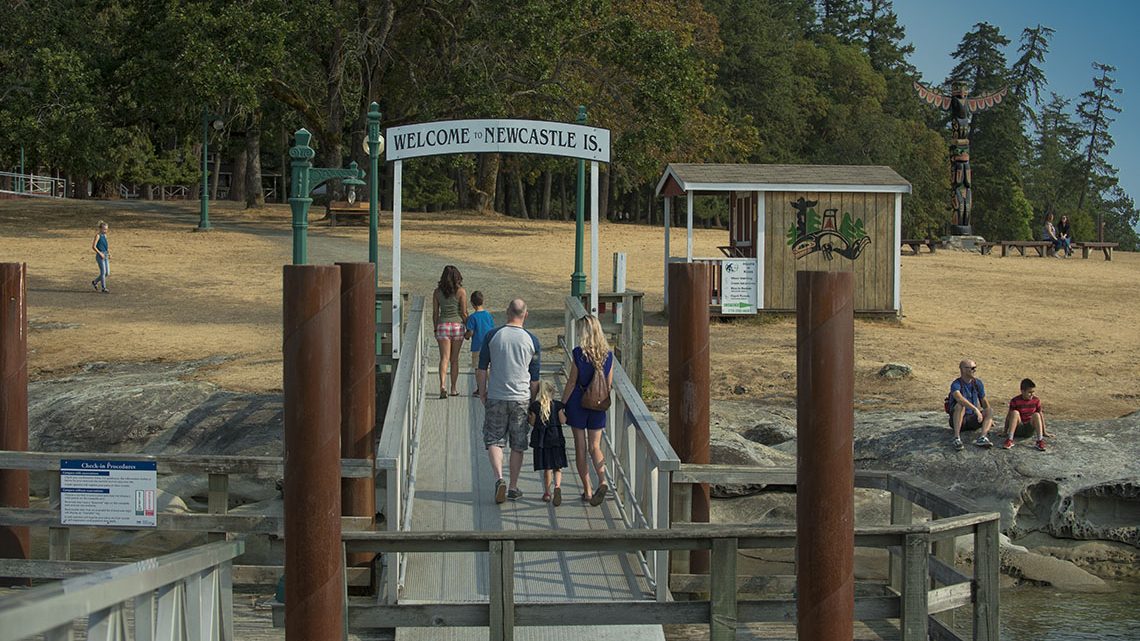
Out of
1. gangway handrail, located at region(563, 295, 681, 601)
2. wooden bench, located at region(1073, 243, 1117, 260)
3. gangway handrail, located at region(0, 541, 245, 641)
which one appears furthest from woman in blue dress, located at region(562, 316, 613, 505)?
wooden bench, located at region(1073, 243, 1117, 260)

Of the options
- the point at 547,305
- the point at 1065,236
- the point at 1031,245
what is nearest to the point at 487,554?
the point at 547,305

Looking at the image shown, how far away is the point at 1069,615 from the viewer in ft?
45.9

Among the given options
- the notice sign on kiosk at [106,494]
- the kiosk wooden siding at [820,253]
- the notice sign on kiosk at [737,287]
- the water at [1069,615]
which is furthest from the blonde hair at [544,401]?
the kiosk wooden siding at [820,253]

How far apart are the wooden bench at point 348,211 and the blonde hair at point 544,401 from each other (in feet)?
99.0

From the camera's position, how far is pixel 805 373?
7.67 metres

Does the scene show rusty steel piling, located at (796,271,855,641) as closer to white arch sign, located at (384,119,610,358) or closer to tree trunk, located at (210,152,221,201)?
white arch sign, located at (384,119,610,358)

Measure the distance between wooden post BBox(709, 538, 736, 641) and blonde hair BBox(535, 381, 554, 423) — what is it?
2.95 meters

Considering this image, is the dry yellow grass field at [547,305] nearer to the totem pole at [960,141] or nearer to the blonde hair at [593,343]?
the totem pole at [960,141]

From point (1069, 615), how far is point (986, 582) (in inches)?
210

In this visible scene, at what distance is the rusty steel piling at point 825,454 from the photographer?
758cm

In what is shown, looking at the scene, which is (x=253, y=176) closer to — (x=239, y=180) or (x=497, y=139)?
(x=239, y=180)

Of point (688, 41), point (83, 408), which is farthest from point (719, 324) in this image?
point (688, 41)

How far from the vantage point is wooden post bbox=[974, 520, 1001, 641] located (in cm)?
922

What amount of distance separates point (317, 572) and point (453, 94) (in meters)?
31.6
